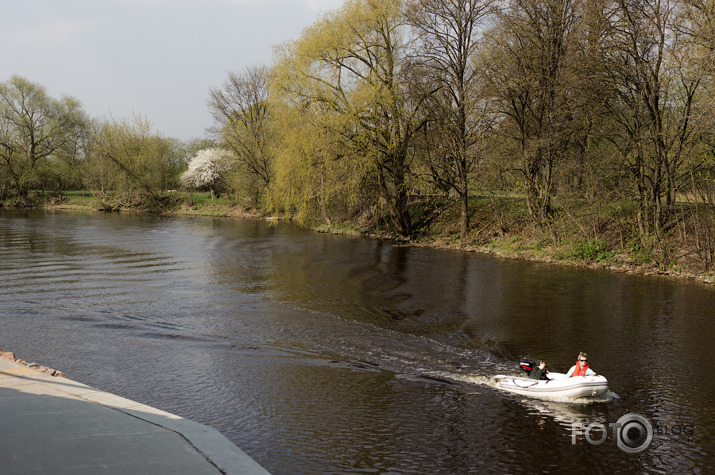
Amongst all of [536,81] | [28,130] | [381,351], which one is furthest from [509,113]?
[28,130]

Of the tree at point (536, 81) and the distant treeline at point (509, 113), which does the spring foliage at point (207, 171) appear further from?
the tree at point (536, 81)

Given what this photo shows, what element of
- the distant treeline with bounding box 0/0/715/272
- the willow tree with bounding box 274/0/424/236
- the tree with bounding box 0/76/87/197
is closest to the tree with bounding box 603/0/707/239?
the distant treeline with bounding box 0/0/715/272

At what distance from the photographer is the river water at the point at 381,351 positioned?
356 inches

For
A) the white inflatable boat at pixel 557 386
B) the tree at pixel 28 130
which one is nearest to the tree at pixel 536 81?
the white inflatable boat at pixel 557 386

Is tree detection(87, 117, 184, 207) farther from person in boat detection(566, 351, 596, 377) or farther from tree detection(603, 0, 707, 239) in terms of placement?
person in boat detection(566, 351, 596, 377)

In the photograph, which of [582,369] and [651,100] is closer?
[582,369]

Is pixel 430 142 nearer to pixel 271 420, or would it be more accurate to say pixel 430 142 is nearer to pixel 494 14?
pixel 494 14

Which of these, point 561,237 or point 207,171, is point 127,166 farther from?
point 561,237

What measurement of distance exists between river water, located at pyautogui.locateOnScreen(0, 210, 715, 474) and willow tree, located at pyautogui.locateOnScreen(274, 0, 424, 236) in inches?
453

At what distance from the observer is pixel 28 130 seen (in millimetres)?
76375

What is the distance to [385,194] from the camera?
37.2 meters

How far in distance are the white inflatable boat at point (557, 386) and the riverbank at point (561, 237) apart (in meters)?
15.2

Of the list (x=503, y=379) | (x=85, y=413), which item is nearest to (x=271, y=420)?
(x=85, y=413)

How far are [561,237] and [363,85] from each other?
1545 centimetres
